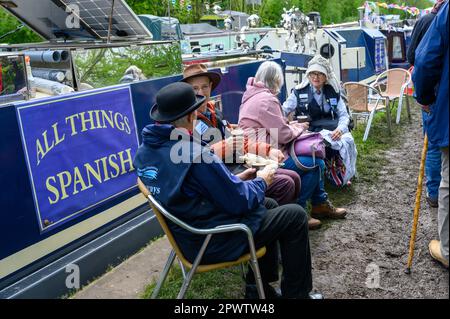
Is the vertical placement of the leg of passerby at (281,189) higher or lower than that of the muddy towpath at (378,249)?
higher

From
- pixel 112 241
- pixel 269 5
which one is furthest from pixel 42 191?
pixel 269 5

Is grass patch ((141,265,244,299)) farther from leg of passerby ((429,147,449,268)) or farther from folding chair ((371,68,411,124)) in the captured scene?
folding chair ((371,68,411,124))

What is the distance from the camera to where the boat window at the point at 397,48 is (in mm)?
13047

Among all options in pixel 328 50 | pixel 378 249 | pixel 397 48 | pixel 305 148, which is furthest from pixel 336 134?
pixel 397 48

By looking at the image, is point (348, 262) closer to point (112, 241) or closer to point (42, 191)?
point (112, 241)

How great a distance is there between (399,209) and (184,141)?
122 inches

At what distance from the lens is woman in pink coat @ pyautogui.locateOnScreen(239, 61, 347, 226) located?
4.05 metres

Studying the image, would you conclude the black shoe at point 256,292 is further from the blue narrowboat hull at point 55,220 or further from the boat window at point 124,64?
the boat window at point 124,64

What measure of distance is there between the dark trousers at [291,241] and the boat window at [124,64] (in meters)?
2.00

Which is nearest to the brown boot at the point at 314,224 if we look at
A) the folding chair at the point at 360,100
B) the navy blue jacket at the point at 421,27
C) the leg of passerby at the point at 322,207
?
the leg of passerby at the point at 322,207

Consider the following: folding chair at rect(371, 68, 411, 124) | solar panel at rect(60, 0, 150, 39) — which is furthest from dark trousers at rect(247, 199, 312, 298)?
folding chair at rect(371, 68, 411, 124)

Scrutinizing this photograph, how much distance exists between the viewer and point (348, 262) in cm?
375

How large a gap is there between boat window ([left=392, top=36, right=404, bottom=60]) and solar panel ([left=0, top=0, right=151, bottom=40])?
999 cm

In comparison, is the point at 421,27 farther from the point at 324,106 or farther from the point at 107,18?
the point at 107,18
